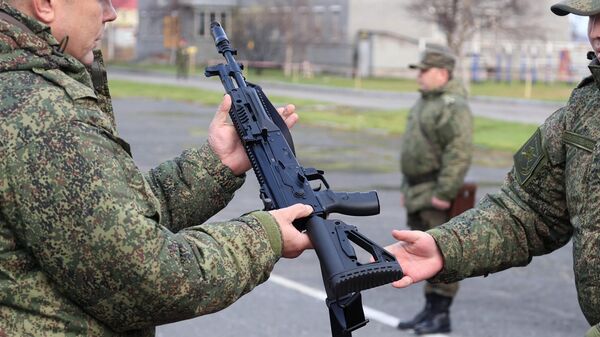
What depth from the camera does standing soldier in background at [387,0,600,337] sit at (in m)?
3.11

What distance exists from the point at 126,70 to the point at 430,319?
43.7 m

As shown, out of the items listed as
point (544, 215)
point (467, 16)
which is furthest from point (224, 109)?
point (467, 16)

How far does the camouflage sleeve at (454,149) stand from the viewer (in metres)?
7.16

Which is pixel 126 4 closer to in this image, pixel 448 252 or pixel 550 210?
pixel 448 252

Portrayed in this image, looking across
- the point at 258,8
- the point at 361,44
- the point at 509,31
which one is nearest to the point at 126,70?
the point at 258,8

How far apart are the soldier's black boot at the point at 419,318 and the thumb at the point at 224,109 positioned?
12.5 ft

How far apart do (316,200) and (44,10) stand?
95 cm

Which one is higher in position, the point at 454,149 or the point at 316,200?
the point at 316,200

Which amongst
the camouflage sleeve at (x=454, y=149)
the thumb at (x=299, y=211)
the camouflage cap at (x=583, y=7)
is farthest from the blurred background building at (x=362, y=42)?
the thumb at (x=299, y=211)

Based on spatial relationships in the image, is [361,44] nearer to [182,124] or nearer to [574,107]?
[182,124]

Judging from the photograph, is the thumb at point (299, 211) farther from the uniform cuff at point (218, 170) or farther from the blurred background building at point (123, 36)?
the blurred background building at point (123, 36)

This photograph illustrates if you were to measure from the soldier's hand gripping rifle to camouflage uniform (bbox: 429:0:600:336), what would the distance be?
24.3 inches

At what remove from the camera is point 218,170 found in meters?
3.29

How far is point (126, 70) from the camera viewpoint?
49062 mm
